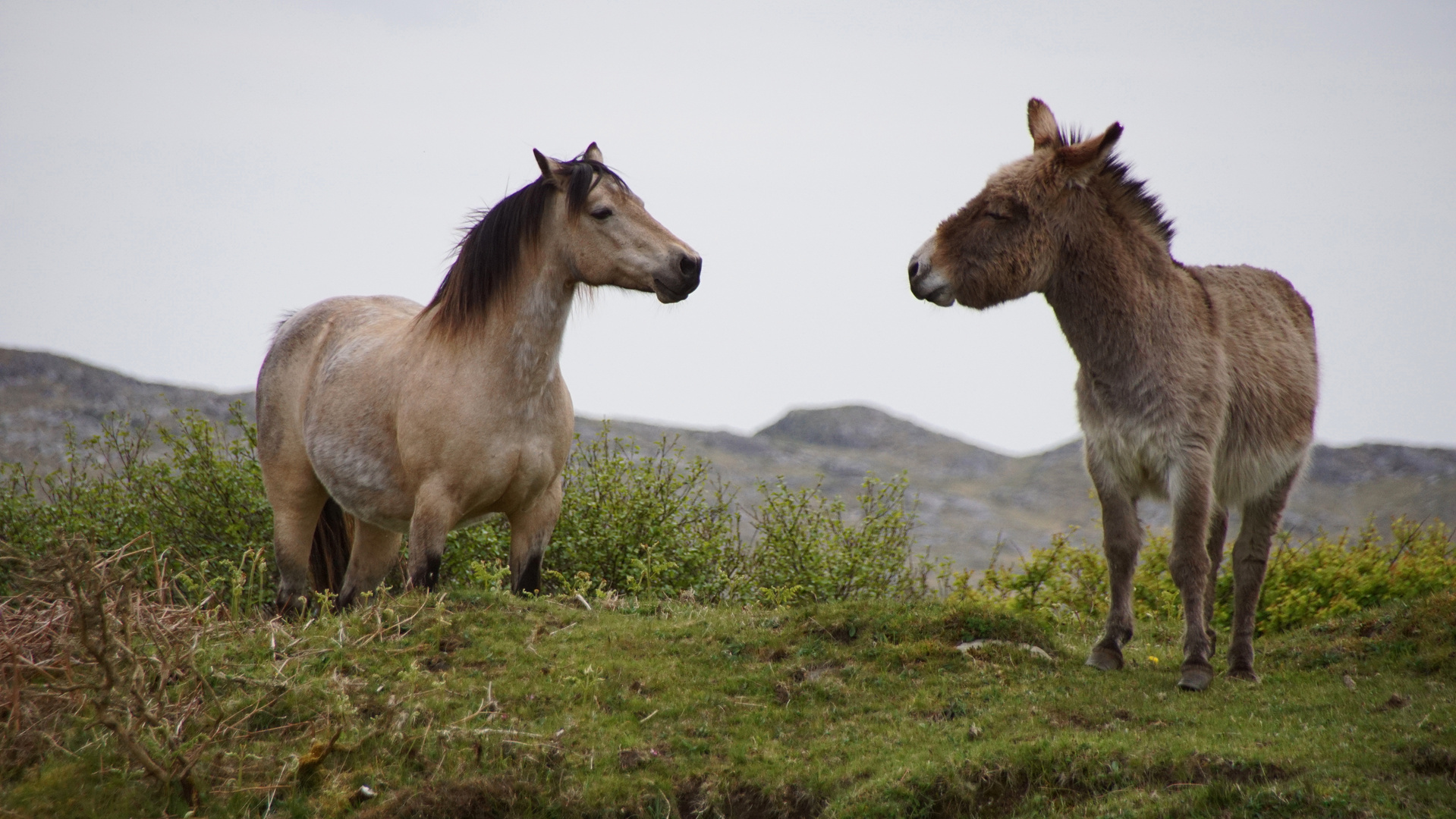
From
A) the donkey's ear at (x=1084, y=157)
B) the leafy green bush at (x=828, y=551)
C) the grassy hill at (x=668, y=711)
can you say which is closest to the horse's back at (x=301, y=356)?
the grassy hill at (x=668, y=711)

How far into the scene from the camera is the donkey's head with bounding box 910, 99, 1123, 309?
593 centimetres

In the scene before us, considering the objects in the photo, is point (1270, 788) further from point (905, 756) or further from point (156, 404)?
point (156, 404)

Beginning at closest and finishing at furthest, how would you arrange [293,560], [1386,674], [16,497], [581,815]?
1. [581,815]
2. [1386,674]
3. [293,560]
4. [16,497]

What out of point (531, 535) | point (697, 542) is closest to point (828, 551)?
point (697, 542)

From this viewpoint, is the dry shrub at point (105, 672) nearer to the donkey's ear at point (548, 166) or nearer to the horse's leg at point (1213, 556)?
the donkey's ear at point (548, 166)

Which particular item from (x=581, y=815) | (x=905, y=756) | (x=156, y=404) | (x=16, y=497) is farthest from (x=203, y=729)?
(x=156, y=404)

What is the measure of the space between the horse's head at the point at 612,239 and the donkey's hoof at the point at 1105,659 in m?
3.36

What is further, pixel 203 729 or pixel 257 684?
pixel 257 684

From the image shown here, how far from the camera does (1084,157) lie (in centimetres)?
592

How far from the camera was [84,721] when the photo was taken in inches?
196

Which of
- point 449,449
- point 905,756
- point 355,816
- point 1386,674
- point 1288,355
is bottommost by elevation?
point 355,816

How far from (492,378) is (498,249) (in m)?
0.92

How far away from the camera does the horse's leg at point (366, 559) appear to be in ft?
27.4

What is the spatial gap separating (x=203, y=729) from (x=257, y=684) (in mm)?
384
